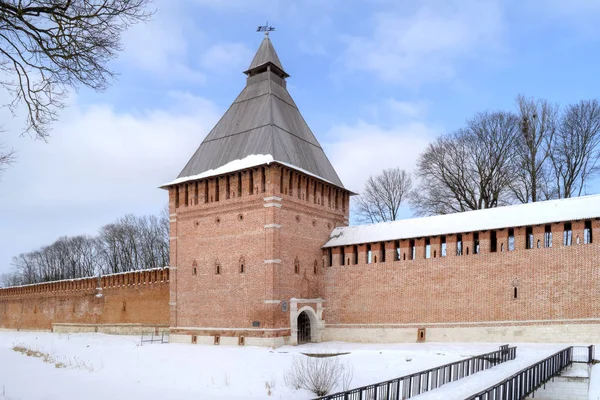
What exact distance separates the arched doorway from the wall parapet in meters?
7.32

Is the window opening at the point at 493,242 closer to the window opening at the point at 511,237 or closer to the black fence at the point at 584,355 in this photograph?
the window opening at the point at 511,237

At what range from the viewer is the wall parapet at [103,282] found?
26.9 meters

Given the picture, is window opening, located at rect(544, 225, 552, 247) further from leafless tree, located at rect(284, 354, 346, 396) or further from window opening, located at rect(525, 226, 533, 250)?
leafless tree, located at rect(284, 354, 346, 396)

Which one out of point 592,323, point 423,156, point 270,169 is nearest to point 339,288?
point 270,169

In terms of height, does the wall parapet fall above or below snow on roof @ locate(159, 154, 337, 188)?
below

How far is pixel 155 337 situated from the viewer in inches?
1027

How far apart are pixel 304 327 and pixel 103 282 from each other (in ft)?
45.5

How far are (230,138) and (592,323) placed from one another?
15.9 metres

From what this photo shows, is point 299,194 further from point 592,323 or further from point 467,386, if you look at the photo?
point 467,386

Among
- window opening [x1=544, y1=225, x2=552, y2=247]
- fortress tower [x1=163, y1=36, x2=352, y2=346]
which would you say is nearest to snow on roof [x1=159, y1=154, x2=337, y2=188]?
fortress tower [x1=163, y1=36, x2=352, y2=346]

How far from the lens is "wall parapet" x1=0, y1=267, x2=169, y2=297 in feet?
88.3

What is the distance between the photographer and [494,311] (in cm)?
1864

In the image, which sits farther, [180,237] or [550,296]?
[180,237]

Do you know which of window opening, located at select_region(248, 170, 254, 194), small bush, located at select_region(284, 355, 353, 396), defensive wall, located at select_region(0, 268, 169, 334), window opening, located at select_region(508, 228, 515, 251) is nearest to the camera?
small bush, located at select_region(284, 355, 353, 396)
